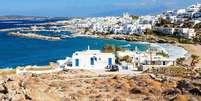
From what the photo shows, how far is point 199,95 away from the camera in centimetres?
2236

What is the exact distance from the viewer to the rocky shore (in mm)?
21891

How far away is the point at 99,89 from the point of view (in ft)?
94.3

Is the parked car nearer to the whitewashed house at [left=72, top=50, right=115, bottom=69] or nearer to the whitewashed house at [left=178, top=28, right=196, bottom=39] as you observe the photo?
the whitewashed house at [left=72, top=50, right=115, bottom=69]

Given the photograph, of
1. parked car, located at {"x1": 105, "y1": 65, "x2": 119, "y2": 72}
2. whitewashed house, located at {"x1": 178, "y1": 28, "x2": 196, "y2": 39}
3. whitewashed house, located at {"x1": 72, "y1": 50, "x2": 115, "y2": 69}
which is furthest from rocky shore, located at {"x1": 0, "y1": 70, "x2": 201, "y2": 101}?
whitewashed house, located at {"x1": 178, "y1": 28, "x2": 196, "y2": 39}

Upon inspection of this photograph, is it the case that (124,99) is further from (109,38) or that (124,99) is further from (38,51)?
(109,38)

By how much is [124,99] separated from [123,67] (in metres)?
18.5

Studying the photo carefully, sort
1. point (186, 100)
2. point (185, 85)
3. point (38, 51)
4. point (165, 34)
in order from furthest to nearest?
point (165, 34)
point (38, 51)
point (185, 85)
point (186, 100)

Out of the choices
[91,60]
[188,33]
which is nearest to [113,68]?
[91,60]

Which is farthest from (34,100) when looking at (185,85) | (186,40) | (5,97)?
(186,40)

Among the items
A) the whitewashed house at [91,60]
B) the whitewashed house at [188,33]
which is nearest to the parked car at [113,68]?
the whitewashed house at [91,60]

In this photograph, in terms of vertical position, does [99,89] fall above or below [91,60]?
above

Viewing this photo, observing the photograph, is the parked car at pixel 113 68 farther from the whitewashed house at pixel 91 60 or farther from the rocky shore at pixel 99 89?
the rocky shore at pixel 99 89

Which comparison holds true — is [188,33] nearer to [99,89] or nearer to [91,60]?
[91,60]

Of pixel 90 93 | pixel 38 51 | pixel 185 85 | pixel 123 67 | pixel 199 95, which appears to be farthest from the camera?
pixel 38 51
